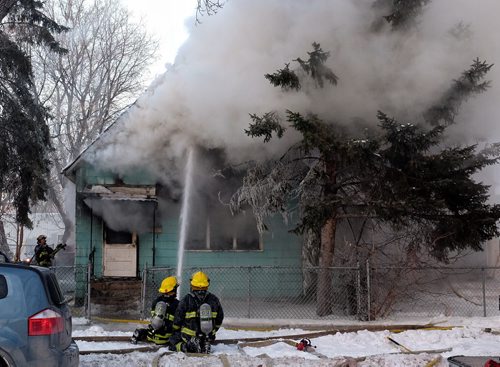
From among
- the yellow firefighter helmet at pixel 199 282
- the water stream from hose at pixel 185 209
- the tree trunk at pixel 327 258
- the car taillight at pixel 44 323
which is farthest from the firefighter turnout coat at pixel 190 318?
the water stream from hose at pixel 185 209

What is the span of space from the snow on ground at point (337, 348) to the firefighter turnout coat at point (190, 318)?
265mm

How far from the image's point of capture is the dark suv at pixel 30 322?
4453mm

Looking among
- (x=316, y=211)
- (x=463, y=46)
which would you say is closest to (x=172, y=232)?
(x=316, y=211)

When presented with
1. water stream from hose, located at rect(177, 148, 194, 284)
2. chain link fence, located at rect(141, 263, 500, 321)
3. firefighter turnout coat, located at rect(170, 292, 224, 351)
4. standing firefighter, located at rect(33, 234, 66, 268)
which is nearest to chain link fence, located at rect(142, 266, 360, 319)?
chain link fence, located at rect(141, 263, 500, 321)

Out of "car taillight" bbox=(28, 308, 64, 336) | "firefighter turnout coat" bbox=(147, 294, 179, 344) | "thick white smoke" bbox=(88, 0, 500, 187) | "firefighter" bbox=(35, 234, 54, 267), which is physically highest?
"thick white smoke" bbox=(88, 0, 500, 187)

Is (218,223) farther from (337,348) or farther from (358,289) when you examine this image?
(337,348)

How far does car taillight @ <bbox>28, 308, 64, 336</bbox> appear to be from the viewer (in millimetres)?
4531

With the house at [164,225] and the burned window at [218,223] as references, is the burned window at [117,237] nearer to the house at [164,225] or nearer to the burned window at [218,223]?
the house at [164,225]

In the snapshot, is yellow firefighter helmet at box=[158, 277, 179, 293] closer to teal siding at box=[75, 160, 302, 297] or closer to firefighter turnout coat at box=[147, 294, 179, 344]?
firefighter turnout coat at box=[147, 294, 179, 344]

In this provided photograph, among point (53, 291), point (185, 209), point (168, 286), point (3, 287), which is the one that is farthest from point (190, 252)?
point (3, 287)

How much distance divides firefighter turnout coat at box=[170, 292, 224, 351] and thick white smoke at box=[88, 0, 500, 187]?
4.28 m

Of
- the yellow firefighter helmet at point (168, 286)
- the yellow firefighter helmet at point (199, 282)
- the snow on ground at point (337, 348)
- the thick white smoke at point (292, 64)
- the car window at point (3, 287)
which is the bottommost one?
the snow on ground at point (337, 348)

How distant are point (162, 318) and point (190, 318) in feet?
→ 1.75

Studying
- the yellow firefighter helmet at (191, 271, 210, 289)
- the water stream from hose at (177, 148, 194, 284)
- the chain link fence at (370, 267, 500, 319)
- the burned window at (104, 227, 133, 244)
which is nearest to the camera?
the yellow firefighter helmet at (191, 271, 210, 289)
